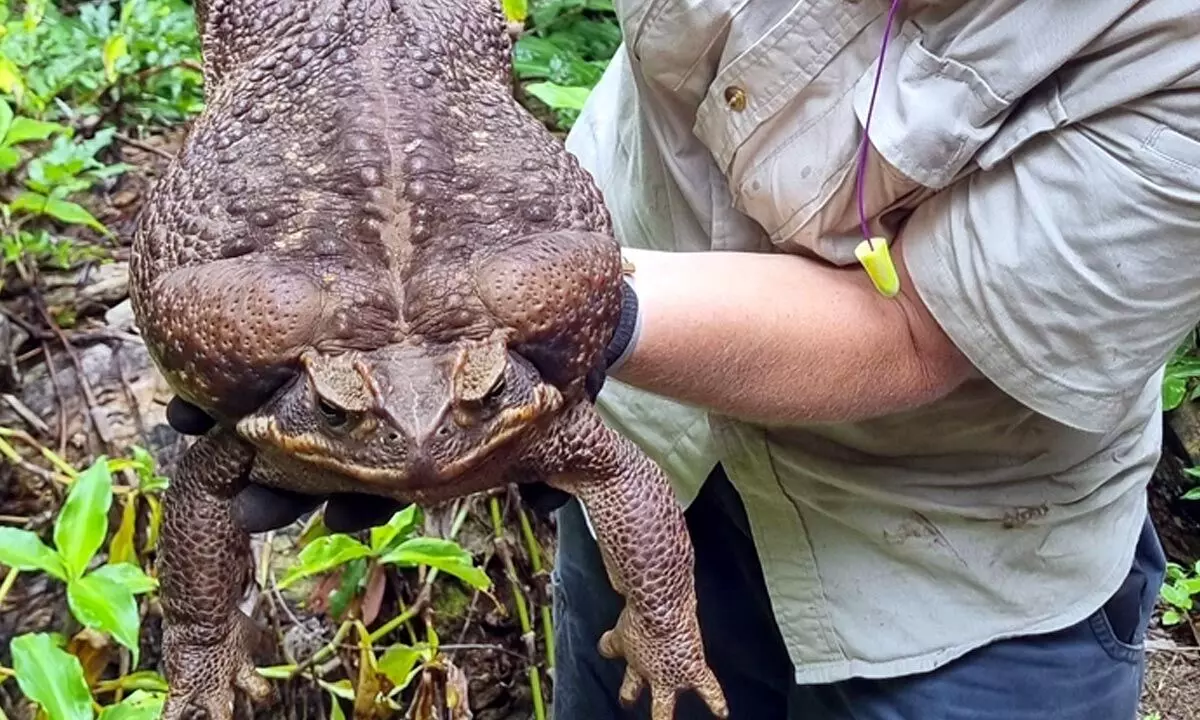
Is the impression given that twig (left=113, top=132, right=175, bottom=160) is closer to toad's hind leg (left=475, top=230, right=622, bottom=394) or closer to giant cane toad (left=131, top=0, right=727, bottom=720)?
giant cane toad (left=131, top=0, right=727, bottom=720)

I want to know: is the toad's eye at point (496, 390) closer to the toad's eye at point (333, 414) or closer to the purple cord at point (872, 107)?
the toad's eye at point (333, 414)

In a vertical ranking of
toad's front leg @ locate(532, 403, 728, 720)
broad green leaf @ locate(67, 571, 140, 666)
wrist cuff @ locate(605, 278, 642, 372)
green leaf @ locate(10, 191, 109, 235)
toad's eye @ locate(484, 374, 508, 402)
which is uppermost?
toad's eye @ locate(484, 374, 508, 402)

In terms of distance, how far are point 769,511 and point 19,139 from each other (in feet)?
5.13

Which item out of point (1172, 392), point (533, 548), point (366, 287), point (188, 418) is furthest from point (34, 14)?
point (1172, 392)

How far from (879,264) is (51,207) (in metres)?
1.75

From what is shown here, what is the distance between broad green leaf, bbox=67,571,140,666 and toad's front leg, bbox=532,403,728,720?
1.95 ft

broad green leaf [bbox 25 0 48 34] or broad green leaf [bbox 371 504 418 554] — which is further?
broad green leaf [bbox 25 0 48 34]

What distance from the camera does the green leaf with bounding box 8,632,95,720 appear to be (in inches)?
69.9

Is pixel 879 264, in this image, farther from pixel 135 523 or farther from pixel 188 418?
pixel 135 523

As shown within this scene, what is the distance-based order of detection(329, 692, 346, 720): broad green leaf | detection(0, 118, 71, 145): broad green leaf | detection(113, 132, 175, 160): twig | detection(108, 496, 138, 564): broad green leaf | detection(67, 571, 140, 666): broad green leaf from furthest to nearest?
1. detection(113, 132, 175, 160): twig
2. detection(0, 118, 71, 145): broad green leaf
3. detection(329, 692, 346, 720): broad green leaf
4. detection(108, 496, 138, 564): broad green leaf
5. detection(67, 571, 140, 666): broad green leaf

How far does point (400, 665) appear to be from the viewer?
2350 millimetres

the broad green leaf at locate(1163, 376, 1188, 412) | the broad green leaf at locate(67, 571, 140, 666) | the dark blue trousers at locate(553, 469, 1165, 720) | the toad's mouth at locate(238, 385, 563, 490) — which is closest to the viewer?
the toad's mouth at locate(238, 385, 563, 490)

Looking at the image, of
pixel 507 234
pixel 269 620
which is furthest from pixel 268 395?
pixel 269 620

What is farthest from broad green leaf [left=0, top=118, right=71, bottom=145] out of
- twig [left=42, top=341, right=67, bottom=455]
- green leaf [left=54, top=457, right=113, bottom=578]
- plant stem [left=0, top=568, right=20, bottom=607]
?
green leaf [left=54, top=457, right=113, bottom=578]
